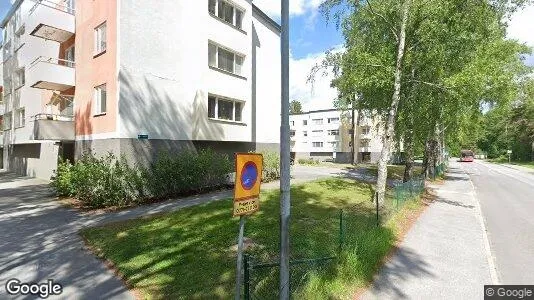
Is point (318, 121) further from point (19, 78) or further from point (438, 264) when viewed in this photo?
point (438, 264)

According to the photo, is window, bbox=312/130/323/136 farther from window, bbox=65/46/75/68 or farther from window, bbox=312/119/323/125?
window, bbox=65/46/75/68

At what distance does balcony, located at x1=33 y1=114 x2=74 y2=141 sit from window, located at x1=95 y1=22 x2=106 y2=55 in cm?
387

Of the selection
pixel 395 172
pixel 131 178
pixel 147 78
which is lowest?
pixel 395 172

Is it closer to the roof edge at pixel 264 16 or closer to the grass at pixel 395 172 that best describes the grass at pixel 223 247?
the roof edge at pixel 264 16

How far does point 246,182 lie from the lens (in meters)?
4.05

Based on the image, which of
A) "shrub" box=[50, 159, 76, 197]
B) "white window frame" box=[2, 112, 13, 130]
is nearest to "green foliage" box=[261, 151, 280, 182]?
"shrub" box=[50, 159, 76, 197]

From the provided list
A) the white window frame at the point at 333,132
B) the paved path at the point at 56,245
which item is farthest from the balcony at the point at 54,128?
the white window frame at the point at 333,132

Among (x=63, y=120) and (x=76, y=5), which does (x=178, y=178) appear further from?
(x=76, y=5)

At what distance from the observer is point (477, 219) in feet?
40.3

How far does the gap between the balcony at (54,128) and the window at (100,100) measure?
7.91ft

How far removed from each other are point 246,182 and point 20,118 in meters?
27.1

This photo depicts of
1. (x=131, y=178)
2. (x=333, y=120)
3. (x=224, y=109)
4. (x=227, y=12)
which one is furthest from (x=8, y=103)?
(x=333, y=120)

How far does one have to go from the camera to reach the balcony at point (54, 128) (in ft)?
52.1

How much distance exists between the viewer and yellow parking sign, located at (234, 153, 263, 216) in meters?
3.90
